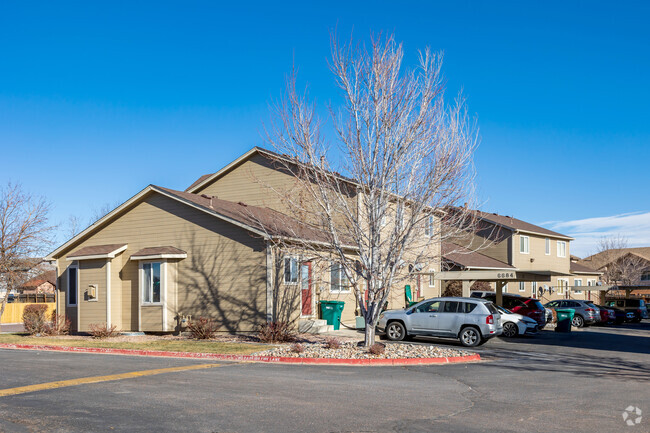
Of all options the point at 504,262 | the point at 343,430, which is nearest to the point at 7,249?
the point at 343,430

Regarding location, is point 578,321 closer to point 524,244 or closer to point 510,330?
point 510,330

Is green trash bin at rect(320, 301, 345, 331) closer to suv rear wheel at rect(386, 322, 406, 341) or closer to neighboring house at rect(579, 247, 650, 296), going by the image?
suv rear wheel at rect(386, 322, 406, 341)

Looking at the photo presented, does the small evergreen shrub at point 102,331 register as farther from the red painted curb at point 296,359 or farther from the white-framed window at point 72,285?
the red painted curb at point 296,359

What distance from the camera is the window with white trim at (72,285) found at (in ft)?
85.0

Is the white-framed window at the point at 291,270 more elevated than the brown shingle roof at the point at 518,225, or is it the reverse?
the brown shingle roof at the point at 518,225

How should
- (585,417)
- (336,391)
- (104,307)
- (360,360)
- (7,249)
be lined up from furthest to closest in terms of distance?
(7,249)
(104,307)
(360,360)
(336,391)
(585,417)

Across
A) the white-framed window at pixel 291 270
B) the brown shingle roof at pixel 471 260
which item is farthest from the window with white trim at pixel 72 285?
the brown shingle roof at pixel 471 260

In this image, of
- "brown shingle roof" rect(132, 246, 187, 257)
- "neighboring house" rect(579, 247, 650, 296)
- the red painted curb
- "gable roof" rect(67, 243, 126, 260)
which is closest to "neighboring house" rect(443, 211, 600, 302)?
"neighboring house" rect(579, 247, 650, 296)

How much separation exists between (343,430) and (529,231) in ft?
136

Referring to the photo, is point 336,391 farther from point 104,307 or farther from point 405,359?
point 104,307

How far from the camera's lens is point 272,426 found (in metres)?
8.24

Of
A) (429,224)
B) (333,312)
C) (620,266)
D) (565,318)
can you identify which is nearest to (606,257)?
(620,266)

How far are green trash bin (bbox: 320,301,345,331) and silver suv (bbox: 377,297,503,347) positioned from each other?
2.35 meters

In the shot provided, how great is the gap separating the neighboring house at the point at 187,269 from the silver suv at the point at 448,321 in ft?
9.13
